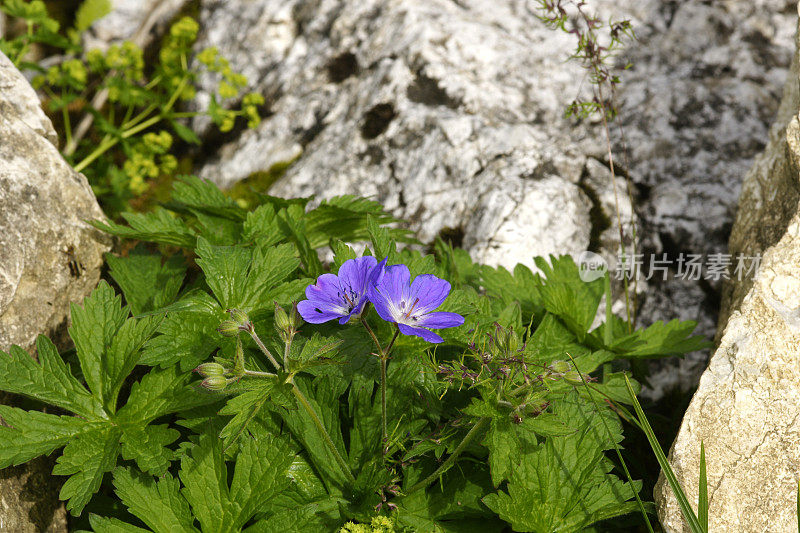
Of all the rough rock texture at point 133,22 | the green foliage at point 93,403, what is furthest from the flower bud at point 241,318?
the rough rock texture at point 133,22

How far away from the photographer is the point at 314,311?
6.55ft

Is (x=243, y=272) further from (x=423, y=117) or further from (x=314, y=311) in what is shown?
(x=423, y=117)

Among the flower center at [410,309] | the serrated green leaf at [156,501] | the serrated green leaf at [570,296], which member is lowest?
the serrated green leaf at [156,501]

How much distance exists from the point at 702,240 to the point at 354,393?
2387 millimetres

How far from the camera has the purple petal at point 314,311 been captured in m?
1.96

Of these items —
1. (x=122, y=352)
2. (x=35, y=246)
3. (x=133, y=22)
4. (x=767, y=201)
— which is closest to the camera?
(x=122, y=352)

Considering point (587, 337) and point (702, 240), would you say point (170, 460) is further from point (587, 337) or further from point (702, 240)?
point (702, 240)

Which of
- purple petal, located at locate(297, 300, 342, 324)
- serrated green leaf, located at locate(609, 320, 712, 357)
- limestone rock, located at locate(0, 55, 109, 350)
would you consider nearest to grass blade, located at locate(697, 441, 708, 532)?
serrated green leaf, located at locate(609, 320, 712, 357)

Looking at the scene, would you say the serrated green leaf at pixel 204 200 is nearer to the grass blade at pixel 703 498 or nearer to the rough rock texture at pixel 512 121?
the rough rock texture at pixel 512 121

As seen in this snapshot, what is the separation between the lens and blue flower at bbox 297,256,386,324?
1997mm

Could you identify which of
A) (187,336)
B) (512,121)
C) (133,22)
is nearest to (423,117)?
(512,121)

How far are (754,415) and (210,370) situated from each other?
2.05 meters

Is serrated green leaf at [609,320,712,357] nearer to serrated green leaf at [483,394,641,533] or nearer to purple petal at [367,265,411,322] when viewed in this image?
serrated green leaf at [483,394,641,533]

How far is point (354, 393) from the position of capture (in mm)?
2559
